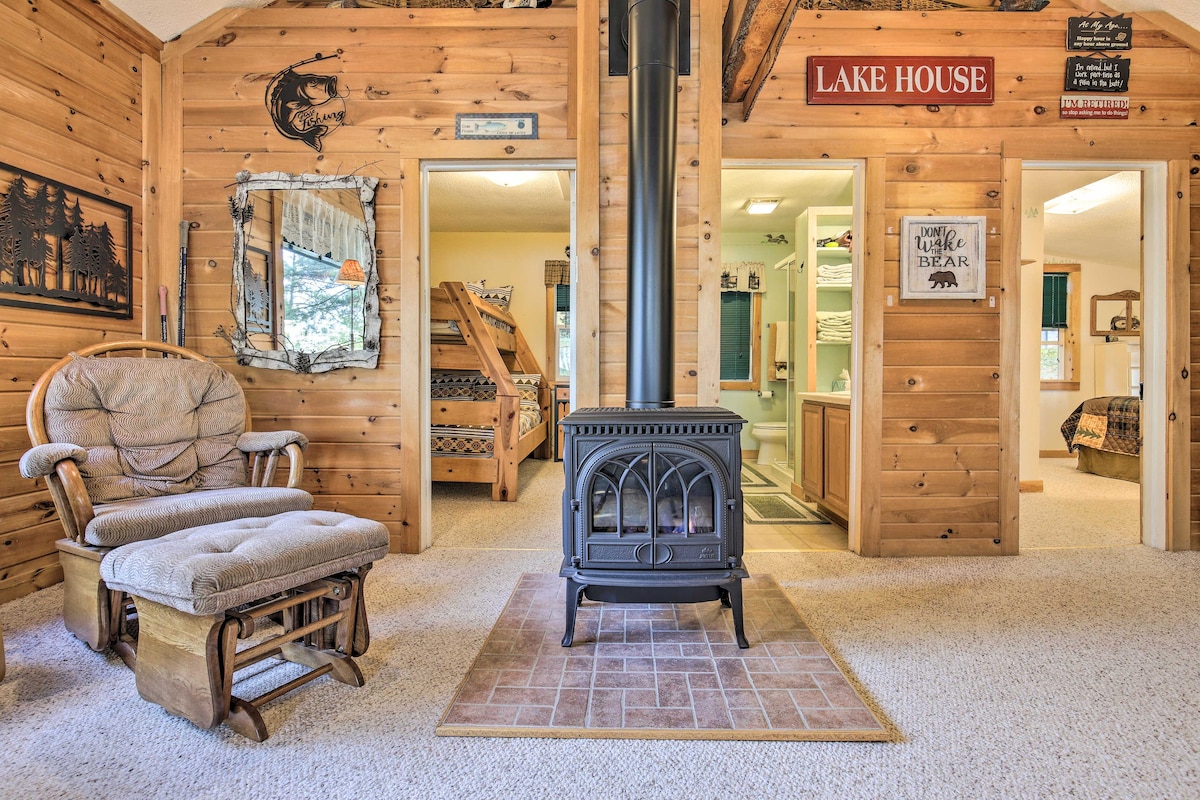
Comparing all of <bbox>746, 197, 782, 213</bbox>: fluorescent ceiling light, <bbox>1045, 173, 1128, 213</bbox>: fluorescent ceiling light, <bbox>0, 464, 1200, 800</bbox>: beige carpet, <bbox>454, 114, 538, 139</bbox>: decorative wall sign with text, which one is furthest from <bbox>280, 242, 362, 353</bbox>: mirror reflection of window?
<bbox>1045, 173, 1128, 213</bbox>: fluorescent ceiling light

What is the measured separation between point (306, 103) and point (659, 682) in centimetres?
317

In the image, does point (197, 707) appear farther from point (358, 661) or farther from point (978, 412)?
point (978, 412)

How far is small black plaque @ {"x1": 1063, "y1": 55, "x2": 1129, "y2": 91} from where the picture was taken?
289 cm

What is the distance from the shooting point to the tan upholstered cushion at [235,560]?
53.2 inches

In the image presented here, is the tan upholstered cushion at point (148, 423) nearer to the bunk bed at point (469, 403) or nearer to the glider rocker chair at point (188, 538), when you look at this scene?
the glider rocker chair at point (188, 538)

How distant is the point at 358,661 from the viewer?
1.82m

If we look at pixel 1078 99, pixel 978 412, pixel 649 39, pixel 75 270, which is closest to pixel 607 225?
pixel 649 39

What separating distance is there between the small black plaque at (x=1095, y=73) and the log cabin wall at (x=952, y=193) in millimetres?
56

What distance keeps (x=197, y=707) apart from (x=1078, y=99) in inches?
175

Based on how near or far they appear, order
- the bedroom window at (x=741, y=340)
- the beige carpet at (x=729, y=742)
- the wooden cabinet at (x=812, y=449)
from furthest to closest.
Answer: the bedroom window at (x=741, y=340)
the wooden cabinet at (x=812, y=449)
the beige carpet at (x=729, y=742)

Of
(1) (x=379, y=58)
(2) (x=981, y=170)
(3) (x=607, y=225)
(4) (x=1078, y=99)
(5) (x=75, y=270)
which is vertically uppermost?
(1) (x=379, y=58)

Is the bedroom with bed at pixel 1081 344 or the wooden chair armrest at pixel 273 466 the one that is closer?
the wooden chair armrest at pixel 273 466

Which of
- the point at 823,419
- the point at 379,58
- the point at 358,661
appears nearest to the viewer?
the point at 358,661

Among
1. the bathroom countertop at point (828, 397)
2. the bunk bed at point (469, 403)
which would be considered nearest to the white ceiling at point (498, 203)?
the bunk bed at point (469, 403)
